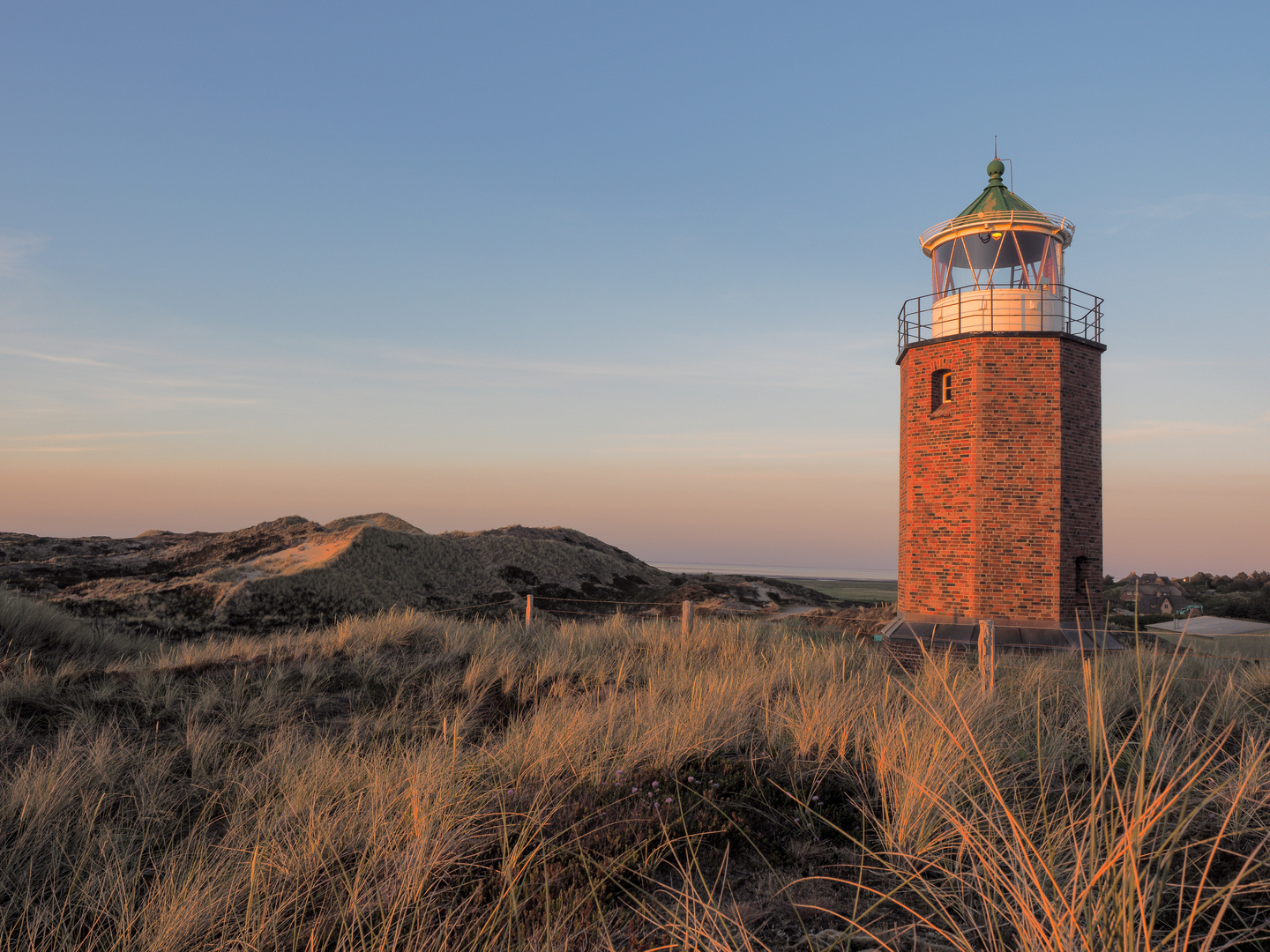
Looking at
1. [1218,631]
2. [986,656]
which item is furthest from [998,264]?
[1218,631]

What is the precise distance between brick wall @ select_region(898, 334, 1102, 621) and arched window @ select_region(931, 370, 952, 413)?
0.23 m

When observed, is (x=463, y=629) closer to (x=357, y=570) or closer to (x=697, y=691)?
(x=697, y=691)

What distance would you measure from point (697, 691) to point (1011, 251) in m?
14.3

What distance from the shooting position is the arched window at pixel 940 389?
15.9m

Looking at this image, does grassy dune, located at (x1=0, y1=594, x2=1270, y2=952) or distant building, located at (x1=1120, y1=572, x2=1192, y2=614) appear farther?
distant building, located at (x1=1120, y1=572, x2=1192, y2=614)

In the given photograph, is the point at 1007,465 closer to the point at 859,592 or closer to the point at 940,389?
the point at 940,389

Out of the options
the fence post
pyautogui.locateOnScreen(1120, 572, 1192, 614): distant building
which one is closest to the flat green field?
pyautogui.locateOnScreen(1120, 572, 1192, 614): distant building

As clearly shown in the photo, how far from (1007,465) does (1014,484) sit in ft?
1.34

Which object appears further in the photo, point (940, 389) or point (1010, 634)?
point (940, 389)

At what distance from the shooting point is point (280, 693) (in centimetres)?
861

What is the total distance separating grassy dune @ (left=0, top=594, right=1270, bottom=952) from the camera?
3.05 m

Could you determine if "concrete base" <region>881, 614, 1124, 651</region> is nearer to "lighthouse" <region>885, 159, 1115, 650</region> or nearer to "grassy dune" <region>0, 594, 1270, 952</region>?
"lighthouse" <region>885, 159, 1115, 650</region>

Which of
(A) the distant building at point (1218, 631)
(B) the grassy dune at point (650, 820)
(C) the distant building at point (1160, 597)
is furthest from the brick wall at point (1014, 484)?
(C) the distant building at point (1160, 597)

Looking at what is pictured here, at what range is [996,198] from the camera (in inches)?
664
